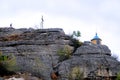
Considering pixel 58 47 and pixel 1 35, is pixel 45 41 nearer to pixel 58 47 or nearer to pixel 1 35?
pixel 58 47

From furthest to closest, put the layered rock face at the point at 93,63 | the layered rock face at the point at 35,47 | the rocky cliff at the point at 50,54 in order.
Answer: the layered rock face at the point at 35,47
the rocky cliff at the point at 50,54
the layered rock face at the point at 93,63

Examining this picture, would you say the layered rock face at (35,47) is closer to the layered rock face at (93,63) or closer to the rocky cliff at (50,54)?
the rocky cliff at (50,54)

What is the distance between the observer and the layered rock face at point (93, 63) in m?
30.5

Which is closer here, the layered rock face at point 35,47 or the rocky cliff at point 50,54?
the rocky cliff at point 50,54

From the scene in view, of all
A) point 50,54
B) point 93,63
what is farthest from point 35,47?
point 93,63

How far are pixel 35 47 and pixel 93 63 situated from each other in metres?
4.76

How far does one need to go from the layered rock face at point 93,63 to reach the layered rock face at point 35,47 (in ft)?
4.40

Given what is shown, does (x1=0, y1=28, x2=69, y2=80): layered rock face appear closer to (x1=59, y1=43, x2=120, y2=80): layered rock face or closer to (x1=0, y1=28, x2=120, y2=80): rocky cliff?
(x1=0, y1=28, x2=120, y2=80): rocky cliff

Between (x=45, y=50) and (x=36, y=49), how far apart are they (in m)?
0.65

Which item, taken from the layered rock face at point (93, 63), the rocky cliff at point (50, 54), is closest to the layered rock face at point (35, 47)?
the rocky cliff at point (50, 54)

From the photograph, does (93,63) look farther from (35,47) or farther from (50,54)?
(35,47)

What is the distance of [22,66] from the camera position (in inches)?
1249

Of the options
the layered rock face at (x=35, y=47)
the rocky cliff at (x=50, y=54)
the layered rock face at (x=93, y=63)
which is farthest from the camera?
the layered rock face at (x=35, y=47)

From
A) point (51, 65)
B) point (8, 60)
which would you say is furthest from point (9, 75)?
point (51, 65)
